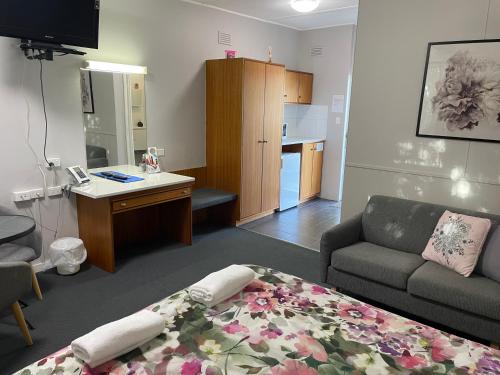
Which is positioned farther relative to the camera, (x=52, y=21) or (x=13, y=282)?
(x=52, y=21)

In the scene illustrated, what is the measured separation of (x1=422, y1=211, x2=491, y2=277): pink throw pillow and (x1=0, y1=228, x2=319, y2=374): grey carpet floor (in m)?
1.10

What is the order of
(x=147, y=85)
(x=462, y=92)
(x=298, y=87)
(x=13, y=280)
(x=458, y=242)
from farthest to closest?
(x=298, y=87) → (x=147, y=85) → (x=462, y=92) → (x=458, y=242) → (x=13, y=280)

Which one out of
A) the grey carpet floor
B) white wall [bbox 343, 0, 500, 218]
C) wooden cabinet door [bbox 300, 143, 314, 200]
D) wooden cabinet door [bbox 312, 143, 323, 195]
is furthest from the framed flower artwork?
wooden cabinet door [bbox 312, 143, 323, 195]

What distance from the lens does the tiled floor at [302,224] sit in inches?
177

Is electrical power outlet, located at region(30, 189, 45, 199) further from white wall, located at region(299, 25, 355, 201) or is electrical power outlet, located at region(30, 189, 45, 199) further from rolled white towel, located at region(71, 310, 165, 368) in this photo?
white wall, located at region(299, 25, 355, 201)

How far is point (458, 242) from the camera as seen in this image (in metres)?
2.67

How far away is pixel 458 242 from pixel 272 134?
9.36ft

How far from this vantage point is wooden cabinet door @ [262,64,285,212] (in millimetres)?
4852

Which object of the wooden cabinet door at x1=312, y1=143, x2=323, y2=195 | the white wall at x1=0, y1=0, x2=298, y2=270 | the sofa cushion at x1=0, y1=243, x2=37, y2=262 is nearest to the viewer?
the sofa cushion at x1=0, y1=243, x2=37, y2=262

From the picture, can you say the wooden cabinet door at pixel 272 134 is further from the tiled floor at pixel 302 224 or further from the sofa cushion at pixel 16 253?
the sofa cushion at pixel 16 253

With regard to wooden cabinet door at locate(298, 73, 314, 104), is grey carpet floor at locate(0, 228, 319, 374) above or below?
below

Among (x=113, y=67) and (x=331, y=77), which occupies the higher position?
(x=331, y=77)

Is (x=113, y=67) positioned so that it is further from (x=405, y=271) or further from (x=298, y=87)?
(x=405, y=271)

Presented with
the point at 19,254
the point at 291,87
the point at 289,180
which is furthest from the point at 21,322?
the point at 291,87
